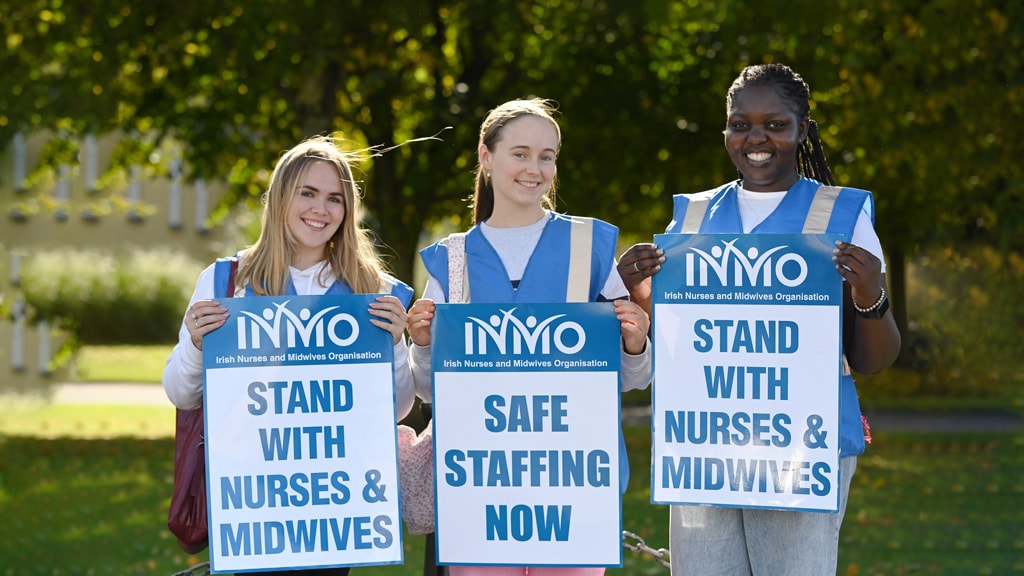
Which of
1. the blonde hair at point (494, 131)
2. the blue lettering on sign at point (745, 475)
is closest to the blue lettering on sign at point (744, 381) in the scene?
the blue lettering on sign at point (745, 475)

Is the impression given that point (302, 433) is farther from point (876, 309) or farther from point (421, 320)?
point (876, 309)

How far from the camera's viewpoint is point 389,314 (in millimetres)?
3838

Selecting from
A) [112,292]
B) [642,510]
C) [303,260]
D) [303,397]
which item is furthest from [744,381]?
[112,292]

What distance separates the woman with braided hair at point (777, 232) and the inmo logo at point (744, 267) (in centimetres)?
8

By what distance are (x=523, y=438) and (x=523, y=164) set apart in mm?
826

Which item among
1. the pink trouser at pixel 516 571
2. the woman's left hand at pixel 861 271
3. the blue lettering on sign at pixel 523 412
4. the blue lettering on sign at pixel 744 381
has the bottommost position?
the pink trouser at pixel 516 571

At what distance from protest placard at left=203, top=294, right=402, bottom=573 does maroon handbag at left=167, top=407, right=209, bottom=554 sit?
12cm

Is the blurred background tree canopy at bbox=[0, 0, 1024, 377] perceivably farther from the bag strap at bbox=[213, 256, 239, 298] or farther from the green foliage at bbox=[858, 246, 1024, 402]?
the bag strap at bbox=[213, 256, 239, 298]

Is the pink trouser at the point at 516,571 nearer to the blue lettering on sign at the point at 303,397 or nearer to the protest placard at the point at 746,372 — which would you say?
the protest placard at the point at 746,372

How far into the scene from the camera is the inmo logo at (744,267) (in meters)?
3.64

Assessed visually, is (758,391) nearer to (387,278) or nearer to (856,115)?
(387,278)

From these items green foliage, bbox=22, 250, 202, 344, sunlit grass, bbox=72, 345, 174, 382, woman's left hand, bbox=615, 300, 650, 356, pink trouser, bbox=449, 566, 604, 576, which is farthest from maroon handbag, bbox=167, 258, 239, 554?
sunlit grass, bbox=72, 345, 174, 382

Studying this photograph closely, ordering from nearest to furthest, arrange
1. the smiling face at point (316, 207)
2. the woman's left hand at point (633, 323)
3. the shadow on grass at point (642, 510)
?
the woman's left hand at point (633, 323)
the smiling face at point (316, 207)
the shadow on grass at point (642, 510)

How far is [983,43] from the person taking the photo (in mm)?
12414
